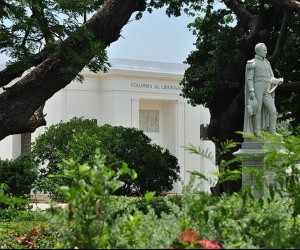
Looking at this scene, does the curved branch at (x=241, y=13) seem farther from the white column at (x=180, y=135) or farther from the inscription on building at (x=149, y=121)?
the inscription on building at (x=149, y=121)

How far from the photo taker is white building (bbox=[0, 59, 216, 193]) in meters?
32.8

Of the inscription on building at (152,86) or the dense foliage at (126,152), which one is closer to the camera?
the dense foliage at (126,152)

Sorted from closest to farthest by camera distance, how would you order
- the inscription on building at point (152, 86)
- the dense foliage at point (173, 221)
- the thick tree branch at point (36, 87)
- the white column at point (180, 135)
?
the dense foliage at point (173, 221), the thick tree branch at point (36, 87), the inscription on building at point (152, 86), the white column at point (180, 135)

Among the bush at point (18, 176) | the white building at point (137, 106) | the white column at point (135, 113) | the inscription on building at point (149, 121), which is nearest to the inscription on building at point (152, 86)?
the white building at point (137, 106)

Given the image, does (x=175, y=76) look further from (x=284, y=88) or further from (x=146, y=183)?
(x=284, y=88)

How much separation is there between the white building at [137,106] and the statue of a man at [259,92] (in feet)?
49.9

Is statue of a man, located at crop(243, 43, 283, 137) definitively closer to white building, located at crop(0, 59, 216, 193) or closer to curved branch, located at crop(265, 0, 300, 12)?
curved branch, located at crop(265, 0, 300, 12)

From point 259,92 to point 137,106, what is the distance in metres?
18.2

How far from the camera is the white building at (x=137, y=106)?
3275 cm

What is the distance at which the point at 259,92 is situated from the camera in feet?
Result: 51.4

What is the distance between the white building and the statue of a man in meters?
15.2

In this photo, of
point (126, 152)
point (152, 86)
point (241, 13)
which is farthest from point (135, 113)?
point (241, 13)

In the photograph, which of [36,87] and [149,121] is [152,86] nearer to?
[149,121]

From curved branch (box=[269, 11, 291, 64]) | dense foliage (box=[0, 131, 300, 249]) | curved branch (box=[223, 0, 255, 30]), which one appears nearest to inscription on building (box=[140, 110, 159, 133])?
curved branch (box=[223, 0, 255, 30])
